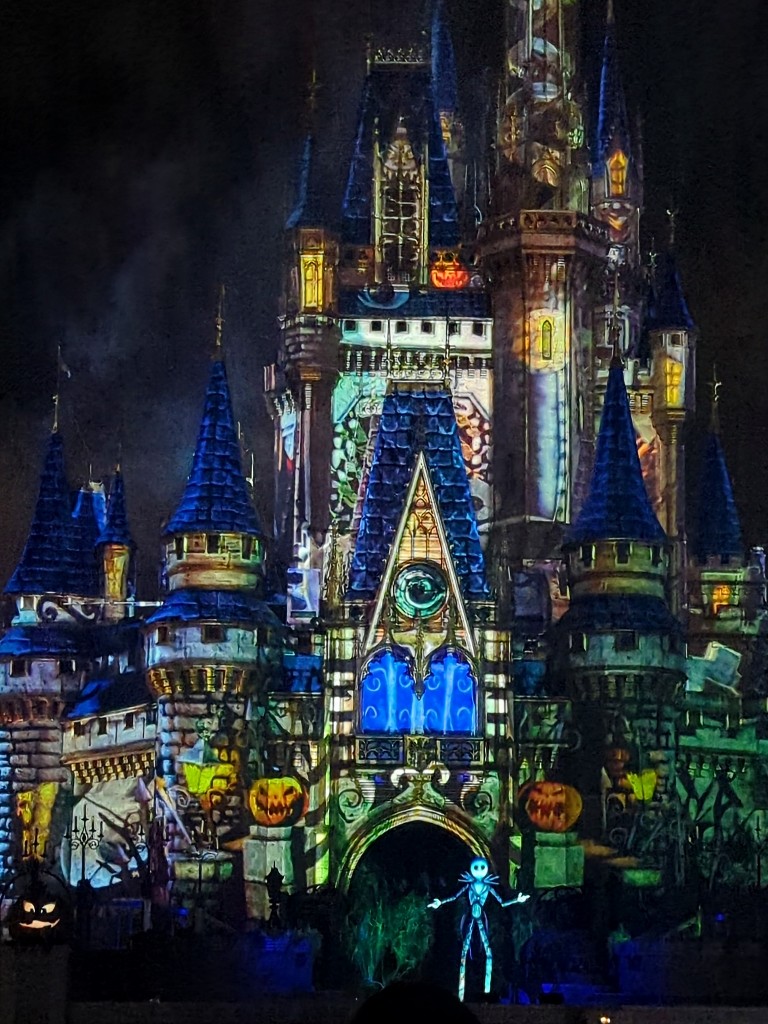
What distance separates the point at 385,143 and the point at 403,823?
6985 mm

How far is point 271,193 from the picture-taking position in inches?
651

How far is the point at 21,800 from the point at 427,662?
12.3ft

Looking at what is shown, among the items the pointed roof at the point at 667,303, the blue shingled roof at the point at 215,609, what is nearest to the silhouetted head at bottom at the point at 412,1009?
the blue shingled roof at the point at 215,609

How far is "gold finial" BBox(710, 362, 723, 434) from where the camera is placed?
57.4 feet

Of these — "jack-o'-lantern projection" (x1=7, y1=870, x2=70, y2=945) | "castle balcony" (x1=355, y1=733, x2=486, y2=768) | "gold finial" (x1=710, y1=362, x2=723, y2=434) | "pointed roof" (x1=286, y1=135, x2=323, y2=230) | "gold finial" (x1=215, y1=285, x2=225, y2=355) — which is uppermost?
"pointed roof" (x1=286, y1=135, x2=323, y2=230)

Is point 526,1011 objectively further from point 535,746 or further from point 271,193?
point 271,193

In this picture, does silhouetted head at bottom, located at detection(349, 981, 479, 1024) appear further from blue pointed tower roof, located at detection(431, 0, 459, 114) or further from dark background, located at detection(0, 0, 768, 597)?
blue pointed tower roof, located at detection(431, 0, 459, 114)

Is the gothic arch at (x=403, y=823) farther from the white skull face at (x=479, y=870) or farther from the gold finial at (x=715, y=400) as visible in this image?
the gold finial at (x=715, y=400)

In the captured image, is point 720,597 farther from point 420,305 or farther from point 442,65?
point 442,65

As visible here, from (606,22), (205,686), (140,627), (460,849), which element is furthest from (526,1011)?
(606,22)

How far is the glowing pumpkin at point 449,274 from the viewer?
58.6 ft

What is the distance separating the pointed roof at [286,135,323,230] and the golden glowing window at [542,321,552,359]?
2302mm

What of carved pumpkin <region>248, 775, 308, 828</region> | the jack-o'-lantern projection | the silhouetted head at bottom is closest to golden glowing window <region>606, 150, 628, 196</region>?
carved pumpkin <region>248, 775, 308, 828</region>

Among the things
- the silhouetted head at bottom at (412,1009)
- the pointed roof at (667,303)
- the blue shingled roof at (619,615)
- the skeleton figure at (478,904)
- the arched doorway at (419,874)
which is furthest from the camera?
the pointed roof at (667,303)
